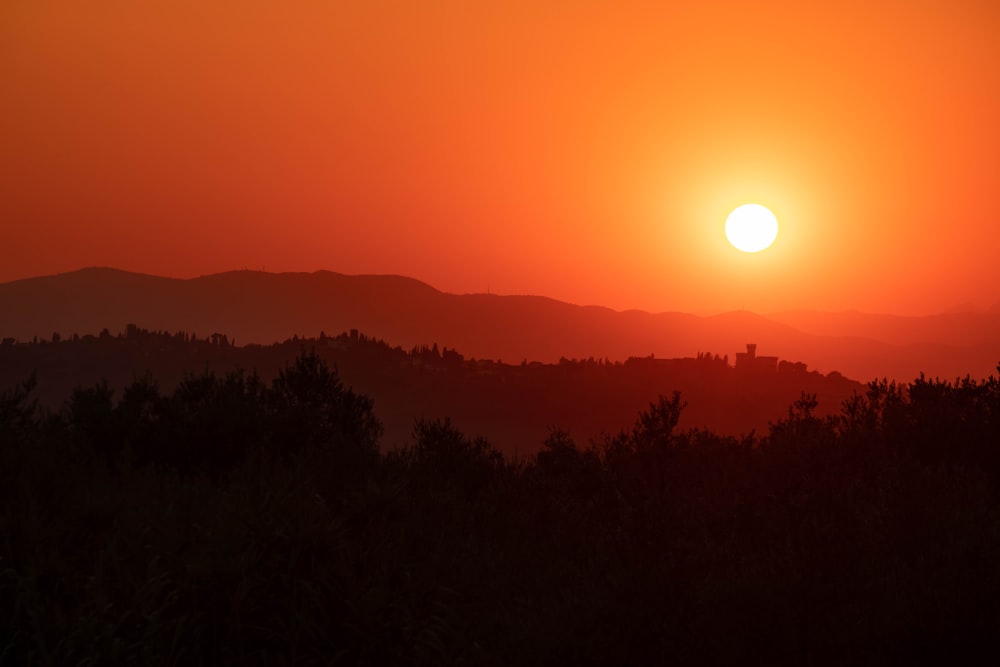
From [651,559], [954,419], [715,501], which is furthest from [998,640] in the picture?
[954,419]

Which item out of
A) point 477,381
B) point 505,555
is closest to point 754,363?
point 477,381

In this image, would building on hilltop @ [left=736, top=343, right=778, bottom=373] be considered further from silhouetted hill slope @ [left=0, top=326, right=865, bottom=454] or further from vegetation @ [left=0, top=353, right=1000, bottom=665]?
vegetation @ [left=0, top=353, right=1000, bottom=665]

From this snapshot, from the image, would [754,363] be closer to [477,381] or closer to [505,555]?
[477,381]

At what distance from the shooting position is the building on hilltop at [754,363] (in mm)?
102688

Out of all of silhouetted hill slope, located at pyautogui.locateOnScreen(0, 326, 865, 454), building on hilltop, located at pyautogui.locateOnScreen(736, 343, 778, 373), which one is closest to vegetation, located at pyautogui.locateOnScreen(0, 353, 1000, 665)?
silhouetted hill slope, located at pyautogui.locateOnScreen(0, 326, 865, 454)

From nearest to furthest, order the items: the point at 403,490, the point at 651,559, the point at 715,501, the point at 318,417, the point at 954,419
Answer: the point at 651,559, the point at 403,490, the point at 715,501, the point at 954,419, the point at 318,417

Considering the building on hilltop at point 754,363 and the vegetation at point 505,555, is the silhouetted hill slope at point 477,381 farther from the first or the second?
the vegetation at point 505,555

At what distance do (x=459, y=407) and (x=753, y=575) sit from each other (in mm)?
→ 94007

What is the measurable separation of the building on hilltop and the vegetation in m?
91.4

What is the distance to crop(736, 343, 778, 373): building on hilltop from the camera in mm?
102688

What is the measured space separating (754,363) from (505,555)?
329ft

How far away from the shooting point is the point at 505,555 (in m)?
9.45

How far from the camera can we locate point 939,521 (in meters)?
8.41

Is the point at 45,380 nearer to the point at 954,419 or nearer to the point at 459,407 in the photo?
the point at 459,407
